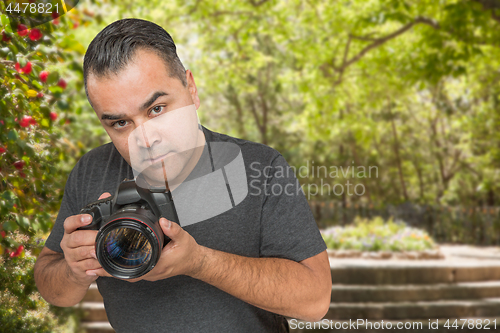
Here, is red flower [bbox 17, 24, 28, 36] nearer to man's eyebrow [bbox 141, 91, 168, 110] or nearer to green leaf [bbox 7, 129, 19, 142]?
green leaf [bbox 7, 129, 19, 142]

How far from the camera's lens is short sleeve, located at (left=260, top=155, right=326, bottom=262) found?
4.15 ft

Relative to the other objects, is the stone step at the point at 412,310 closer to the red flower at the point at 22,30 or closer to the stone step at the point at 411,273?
the stone step at the point at 411,273

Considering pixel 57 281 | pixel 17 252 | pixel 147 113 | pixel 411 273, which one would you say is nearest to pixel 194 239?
pixel 147 113

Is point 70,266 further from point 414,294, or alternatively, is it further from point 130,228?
point 414,294

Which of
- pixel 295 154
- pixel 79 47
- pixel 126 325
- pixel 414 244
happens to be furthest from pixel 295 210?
pixel 295 154

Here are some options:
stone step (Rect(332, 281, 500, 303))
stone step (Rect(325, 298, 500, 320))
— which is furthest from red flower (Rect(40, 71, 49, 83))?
stone step (Rect(332, 281, 500, 303))

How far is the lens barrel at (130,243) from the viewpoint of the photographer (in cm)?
96

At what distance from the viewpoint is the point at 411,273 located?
632 cm

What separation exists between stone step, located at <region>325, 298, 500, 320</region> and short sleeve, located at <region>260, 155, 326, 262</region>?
4.57m

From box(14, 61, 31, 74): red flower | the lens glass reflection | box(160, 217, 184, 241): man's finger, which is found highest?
box(14, 61, 31, 74): red flower

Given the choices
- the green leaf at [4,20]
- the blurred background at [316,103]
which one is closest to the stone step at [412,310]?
the blurred background at [316,103]

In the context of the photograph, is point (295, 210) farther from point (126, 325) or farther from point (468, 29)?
point (468, 29)

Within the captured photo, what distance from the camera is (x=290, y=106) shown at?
18.0 meters

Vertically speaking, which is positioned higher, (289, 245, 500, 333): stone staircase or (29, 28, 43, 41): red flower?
(29, 28, 43, 41): red flower
